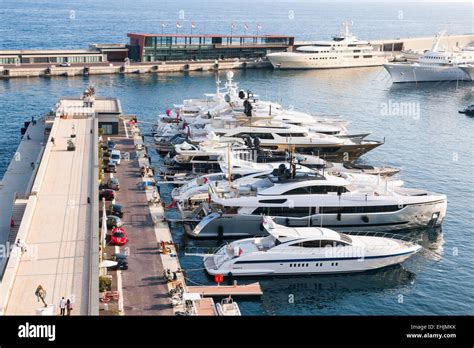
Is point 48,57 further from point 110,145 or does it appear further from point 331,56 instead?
point 110,145

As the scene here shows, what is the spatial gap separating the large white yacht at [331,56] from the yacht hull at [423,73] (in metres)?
18.8

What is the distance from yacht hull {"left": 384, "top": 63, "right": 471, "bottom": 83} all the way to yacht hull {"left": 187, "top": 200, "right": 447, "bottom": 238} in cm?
8654

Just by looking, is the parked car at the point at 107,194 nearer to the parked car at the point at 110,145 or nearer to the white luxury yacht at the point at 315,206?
the white luxury yacht at the point at 315,206

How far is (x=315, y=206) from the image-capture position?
4934cm

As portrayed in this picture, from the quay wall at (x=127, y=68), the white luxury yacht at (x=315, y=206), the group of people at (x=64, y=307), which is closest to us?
the group of people at (x=64, y=307)

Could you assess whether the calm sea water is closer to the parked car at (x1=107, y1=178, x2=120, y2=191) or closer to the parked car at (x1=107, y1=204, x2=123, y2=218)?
the parked car at (x1=107, y1=204, x2=123, y2=218)

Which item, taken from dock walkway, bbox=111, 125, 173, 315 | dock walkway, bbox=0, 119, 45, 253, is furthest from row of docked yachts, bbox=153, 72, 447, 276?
dock walkway, bbox=0, 119, 45, 253

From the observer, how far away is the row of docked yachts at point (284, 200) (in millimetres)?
42344

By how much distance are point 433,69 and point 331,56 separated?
2442cm

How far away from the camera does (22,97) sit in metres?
106

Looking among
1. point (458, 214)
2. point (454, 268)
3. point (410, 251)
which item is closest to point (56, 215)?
point (410, 251)

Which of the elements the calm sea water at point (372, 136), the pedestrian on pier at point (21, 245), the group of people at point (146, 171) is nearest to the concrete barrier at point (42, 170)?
the group of people at point (146, 171)

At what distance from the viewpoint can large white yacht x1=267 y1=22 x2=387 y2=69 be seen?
484ft

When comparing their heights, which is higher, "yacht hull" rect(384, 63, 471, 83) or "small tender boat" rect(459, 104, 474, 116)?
"yacht hull" rect(384, 63, 471, 83)
